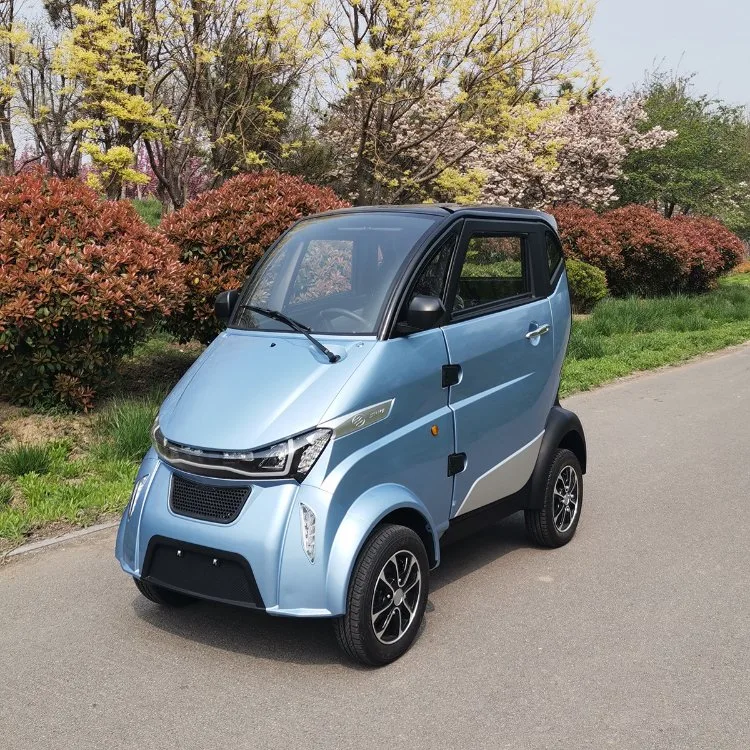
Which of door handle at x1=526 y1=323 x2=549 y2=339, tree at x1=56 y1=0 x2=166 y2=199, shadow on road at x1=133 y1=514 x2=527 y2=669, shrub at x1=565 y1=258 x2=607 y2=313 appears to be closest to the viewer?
shadow on road at x1=133 y1=514 x2=527 y2=669

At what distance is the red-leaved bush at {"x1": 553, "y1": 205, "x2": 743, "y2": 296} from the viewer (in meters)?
16.8

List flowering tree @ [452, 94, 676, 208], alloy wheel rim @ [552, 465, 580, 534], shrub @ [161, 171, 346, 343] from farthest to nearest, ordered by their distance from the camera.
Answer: flowering tree @ [452, 94, 676, 208] < shrub @ [161, 171, 346, 343] < alloy wheel rim @ [552, 465, 580, 534]

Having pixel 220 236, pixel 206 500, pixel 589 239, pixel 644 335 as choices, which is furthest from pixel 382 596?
pixel 589 239

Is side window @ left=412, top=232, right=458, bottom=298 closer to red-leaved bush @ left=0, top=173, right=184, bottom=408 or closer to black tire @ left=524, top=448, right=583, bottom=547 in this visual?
black tire @ left=524, top=448, right=583, bottom=547

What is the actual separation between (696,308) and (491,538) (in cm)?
1203

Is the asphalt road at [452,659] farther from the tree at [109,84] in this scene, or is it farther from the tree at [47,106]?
the tree at [47,106]

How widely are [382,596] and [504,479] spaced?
1266 millimetres

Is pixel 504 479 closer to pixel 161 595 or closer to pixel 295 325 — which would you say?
pixel 295 325

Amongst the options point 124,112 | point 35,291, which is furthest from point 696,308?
point 35,291

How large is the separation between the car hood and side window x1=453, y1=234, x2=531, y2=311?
824 mm

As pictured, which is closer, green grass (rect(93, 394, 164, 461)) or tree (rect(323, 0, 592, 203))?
green grass (rect(93, 394, 164, 461))

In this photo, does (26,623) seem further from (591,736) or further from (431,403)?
(591,736)

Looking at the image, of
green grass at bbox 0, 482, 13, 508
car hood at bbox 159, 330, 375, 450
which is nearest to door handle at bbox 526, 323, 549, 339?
car hood at bbox 159, 330, 375, 450

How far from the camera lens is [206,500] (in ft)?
12.6
